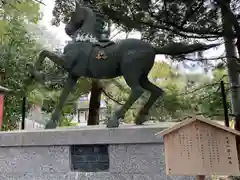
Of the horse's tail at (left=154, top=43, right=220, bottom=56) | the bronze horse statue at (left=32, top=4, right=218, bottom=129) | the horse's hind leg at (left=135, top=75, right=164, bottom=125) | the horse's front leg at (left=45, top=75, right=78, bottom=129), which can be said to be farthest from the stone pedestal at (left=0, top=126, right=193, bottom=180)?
the horse's tail at (left=154, top=43, right=220, bottom=56)

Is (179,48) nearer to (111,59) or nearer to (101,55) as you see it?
(111,59)

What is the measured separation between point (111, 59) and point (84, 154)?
3.96 ft

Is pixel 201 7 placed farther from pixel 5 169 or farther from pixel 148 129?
pixel 5 169

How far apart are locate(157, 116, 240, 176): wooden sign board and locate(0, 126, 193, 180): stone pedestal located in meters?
0.85

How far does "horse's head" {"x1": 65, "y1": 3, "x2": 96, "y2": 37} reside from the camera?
3557 mm

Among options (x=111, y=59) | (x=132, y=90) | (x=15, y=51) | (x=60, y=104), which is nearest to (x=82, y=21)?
(x=111, y=59)

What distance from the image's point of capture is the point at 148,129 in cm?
273

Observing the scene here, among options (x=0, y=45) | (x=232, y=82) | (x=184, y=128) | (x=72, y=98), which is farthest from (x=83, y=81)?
(x=184, y=128)

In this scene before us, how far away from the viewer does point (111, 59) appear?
3260mm

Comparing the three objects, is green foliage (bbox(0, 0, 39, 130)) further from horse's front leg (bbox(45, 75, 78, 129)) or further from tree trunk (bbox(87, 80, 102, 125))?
horse's front leg (bbox(45, 75, 78, 129))

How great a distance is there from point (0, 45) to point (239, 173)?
28.6ft

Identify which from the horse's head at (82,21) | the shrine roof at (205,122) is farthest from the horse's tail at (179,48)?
the shrine roof at (205,122)

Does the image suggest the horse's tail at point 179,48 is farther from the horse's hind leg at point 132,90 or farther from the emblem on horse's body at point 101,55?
the emblem on horse's body at point 101,55

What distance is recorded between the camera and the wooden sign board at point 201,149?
1.74m
